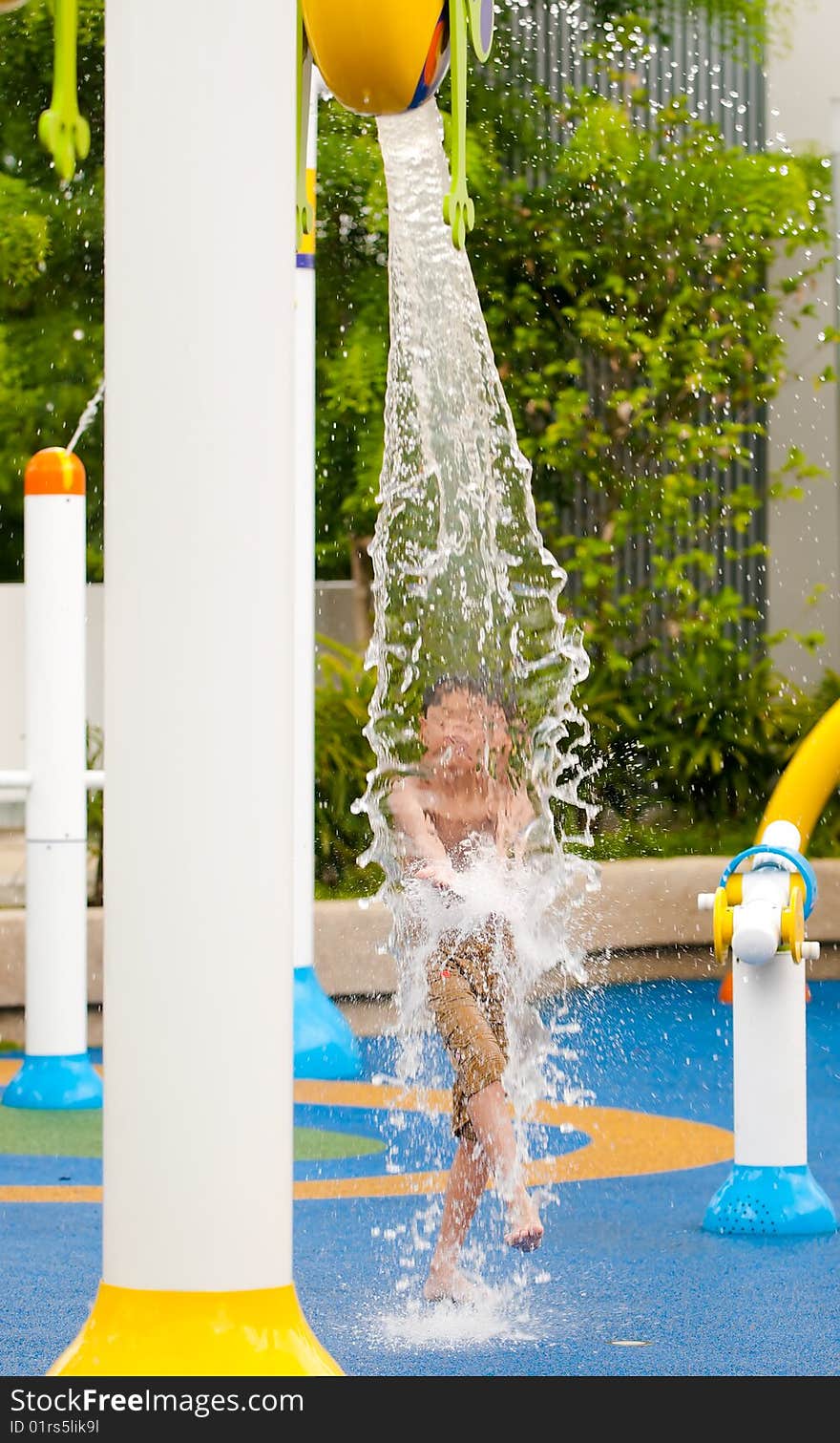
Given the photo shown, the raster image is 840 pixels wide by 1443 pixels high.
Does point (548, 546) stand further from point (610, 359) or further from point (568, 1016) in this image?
point (568, 1016)

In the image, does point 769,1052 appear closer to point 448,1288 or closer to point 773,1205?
point 773,1205

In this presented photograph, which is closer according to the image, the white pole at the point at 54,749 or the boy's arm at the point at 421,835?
the boy's arm at the point at 421,835

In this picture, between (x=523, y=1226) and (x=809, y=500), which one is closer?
(x=523, y=1226)

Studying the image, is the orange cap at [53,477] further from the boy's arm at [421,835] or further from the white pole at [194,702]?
the white pole at [194,702]

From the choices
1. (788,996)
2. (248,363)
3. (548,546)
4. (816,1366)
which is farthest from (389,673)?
(248,363)

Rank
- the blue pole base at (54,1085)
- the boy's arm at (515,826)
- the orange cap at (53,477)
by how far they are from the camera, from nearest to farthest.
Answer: the boy's arm at (515,826), the orange cap at (53,477), the blue pole base at (54,1085)

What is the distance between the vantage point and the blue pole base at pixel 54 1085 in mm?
6375

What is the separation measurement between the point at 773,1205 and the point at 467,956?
106 cm

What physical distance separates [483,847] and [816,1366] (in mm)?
1333

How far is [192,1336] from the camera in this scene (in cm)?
230

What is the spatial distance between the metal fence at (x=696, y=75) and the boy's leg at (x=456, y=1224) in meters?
8.64

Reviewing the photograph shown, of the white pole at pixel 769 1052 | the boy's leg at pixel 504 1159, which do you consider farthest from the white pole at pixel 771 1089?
the boy's leg at pixel 504 1159

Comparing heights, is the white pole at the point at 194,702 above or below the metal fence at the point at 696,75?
below

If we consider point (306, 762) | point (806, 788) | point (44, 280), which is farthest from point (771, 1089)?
point (44, 280)
